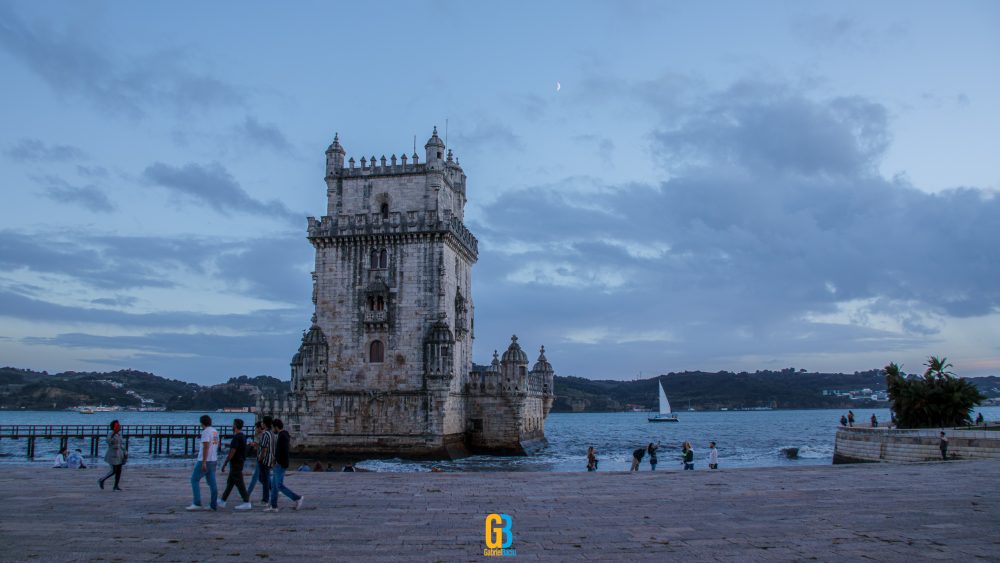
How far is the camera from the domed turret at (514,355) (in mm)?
49312

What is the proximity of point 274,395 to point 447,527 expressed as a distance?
35.4m

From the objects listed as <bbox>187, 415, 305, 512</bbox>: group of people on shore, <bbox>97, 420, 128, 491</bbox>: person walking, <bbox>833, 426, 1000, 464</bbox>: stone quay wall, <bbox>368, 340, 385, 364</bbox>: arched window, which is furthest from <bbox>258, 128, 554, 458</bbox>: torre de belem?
<bbox>187, 415, 305, 512</bbox>: group of people on shore

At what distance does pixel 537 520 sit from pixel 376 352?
32565mm

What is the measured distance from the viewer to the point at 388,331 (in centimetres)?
4528

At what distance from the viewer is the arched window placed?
45.4 m

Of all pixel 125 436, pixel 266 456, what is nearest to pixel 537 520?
pixel 266 456

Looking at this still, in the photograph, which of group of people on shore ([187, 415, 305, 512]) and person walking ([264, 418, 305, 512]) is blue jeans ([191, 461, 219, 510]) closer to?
group of people on shore ([187, 415, 305, 512])

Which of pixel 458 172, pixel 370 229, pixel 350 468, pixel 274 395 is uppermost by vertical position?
pixel 458 172

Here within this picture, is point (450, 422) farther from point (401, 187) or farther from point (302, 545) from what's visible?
point (302, 545)

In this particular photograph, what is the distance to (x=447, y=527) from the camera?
13.1 meters

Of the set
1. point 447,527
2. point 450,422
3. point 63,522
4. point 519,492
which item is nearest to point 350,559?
point 447,527

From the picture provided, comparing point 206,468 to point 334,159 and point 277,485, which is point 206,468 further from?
point 334,159

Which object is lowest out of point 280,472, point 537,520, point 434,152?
point 537,520

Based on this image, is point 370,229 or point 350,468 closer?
point 350,468
